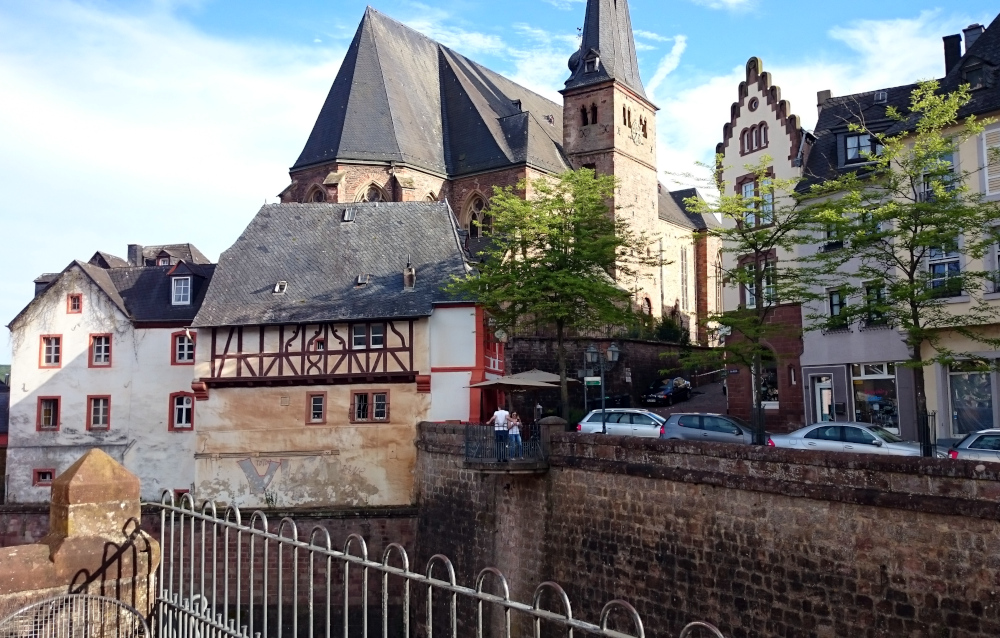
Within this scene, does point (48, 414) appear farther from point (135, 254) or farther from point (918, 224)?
point (918, 224)

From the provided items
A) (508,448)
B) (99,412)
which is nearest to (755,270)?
(508,448)

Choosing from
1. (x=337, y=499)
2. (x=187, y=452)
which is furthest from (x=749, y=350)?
(x=187, y=452)

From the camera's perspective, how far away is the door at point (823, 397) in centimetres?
2945

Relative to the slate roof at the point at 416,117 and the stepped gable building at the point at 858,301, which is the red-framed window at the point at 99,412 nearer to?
the slate roof at the point at 416,117

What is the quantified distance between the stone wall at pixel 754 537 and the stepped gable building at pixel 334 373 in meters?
5.77

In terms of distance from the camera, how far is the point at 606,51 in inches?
2007

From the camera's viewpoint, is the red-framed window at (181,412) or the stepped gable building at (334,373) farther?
the red-framed window at (181,412)

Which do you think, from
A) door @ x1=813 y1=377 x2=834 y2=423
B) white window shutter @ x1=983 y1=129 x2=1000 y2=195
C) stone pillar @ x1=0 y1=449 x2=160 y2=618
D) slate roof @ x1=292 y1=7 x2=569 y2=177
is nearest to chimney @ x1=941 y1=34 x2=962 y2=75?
white window shutter @ x1=983 y1=129 x2=1000 y2=195

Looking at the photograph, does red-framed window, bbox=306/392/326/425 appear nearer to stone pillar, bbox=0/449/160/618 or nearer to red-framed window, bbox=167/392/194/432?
red-framed window, bbox=167/392/194/432

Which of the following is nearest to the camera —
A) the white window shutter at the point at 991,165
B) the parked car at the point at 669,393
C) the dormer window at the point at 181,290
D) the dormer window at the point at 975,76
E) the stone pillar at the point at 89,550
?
the stone pillar at the point at 89,550

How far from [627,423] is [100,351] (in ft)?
60.4

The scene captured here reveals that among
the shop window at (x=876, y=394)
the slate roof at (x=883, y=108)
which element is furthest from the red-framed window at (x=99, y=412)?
the shop window at (x=876, y=394)

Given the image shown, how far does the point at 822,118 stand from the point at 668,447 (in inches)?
803

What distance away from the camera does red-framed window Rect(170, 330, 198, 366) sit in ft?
102
